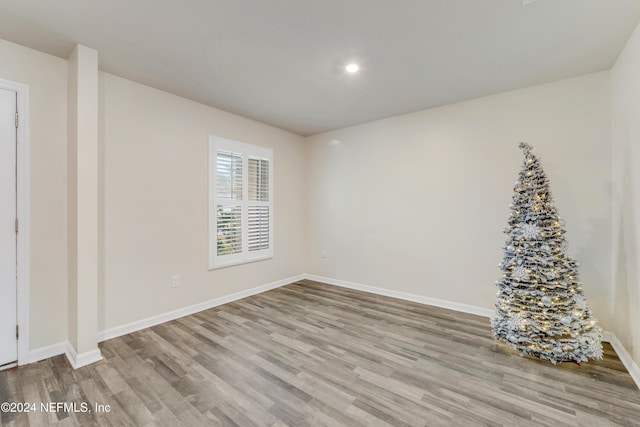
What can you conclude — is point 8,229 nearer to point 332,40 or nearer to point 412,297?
point 332,40

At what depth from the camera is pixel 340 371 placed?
7.20 ft

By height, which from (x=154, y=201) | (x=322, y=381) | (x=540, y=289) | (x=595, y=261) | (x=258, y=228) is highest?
(x=154, y=201)

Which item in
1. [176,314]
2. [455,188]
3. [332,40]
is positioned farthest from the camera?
[455,188]

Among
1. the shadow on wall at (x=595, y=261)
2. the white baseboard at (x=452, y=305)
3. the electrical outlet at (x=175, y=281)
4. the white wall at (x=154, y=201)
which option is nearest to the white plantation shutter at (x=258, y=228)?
the white wall at (x=154, y=201)

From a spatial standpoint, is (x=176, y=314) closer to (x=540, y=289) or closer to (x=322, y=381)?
(x=322, y=381)

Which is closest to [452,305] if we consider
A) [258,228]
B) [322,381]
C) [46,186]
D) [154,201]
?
[322,381]

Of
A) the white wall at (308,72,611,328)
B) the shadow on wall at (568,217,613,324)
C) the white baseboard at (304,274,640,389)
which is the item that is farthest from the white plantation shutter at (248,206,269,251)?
the shadow on wall at (568,217,613,324)

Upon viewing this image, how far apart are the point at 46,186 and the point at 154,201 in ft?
2.87

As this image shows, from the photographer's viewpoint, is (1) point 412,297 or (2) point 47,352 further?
(1) point 412,297

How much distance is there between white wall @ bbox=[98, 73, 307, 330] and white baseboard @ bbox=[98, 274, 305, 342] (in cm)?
5

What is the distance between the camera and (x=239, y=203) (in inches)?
158

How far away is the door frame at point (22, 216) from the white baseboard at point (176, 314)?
1.76ft

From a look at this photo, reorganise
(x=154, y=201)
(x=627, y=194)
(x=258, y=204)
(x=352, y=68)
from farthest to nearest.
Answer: (x=258, y=204) → (x=154, y=201) → (x=352, y=68) → (x=627, y=194)

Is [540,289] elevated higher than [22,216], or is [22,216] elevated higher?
[22,216]
